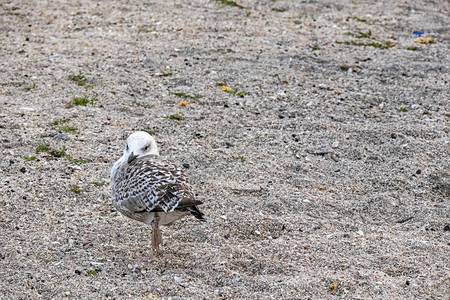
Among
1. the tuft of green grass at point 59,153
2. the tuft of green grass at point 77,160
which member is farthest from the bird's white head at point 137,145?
the tuft of green grass at point 59,153

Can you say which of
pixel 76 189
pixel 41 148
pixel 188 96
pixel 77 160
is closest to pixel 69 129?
pixel 41 148

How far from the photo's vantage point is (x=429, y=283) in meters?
4.85

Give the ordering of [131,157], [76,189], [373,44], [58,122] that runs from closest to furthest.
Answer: [131,157] < [76,189] < [58,122] < [373,44]

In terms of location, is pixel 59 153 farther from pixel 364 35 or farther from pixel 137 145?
pixel 364 35

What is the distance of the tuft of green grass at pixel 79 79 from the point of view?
7.98m

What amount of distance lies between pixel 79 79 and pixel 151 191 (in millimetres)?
3466

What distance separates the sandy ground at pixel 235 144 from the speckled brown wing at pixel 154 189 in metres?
0.44

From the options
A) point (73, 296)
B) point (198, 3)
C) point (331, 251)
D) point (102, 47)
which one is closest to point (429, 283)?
point (331, 251)

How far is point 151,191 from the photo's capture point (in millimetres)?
4992

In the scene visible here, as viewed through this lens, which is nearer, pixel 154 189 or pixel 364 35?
pixel 154 189

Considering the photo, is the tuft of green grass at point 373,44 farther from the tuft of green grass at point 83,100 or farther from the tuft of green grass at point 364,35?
the tuft of green grass at point 83,100

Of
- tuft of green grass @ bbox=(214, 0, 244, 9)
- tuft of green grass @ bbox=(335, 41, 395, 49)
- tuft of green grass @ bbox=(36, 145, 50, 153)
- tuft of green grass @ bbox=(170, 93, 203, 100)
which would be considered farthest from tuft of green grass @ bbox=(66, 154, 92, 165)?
tuft of green grass @ bbox=(214, 0, 244, 9)

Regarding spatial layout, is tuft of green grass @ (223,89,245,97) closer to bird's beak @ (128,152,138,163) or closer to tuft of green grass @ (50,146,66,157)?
tuft of green grass @ (50,146,66,157)

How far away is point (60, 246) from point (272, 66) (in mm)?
4257
